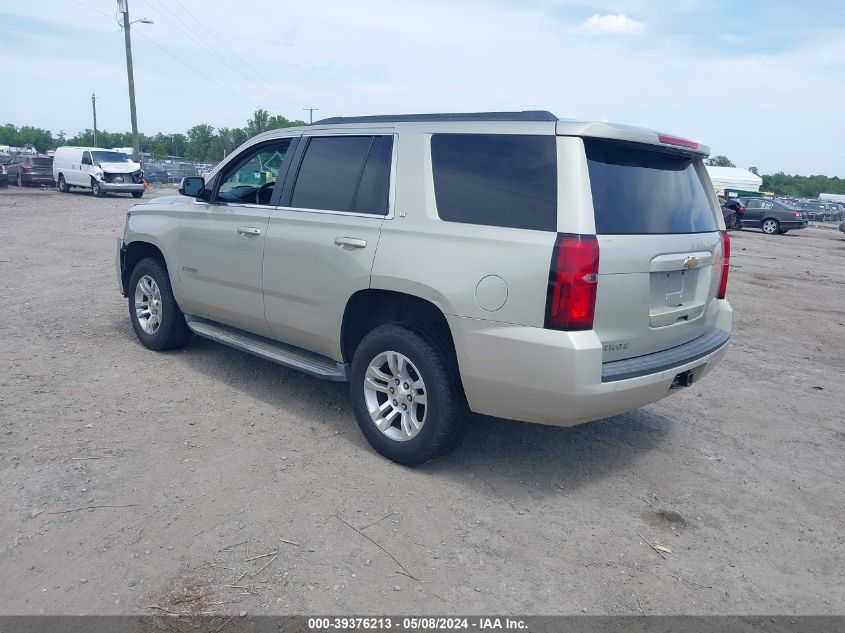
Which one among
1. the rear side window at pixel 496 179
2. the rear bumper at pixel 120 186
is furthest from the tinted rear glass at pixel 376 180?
the rear bumper at pixel 120 186

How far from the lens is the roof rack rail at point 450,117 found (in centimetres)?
368

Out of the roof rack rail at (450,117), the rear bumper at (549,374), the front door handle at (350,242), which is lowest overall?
the rear bumper at (549,374)

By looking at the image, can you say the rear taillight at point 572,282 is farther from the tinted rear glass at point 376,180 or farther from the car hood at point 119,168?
the car hood at point 119,168

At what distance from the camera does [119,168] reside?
28.0 meters

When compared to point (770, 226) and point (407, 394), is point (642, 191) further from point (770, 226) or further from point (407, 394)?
point (770, 226)

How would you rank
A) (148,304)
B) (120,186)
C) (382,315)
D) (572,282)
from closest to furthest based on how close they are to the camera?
1. (572,282)
2. (382,315)
3. (148,304)
4. (120,186)

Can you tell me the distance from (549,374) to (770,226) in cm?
2877

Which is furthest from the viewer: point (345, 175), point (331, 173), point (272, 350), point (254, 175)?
point (254, 175)

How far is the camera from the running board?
456 cm

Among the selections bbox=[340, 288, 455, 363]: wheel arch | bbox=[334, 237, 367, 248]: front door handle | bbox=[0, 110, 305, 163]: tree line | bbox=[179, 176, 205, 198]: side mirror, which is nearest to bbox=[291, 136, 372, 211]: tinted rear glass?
bbox=[334, 237, 367, 248]: front door handle

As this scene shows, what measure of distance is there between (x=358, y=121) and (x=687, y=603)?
344 centimetres

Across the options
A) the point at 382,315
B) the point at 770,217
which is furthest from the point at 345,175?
the point at 770,217

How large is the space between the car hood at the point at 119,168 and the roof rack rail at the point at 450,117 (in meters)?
26.0

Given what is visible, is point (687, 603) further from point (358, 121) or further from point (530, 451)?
point (358, 121)
